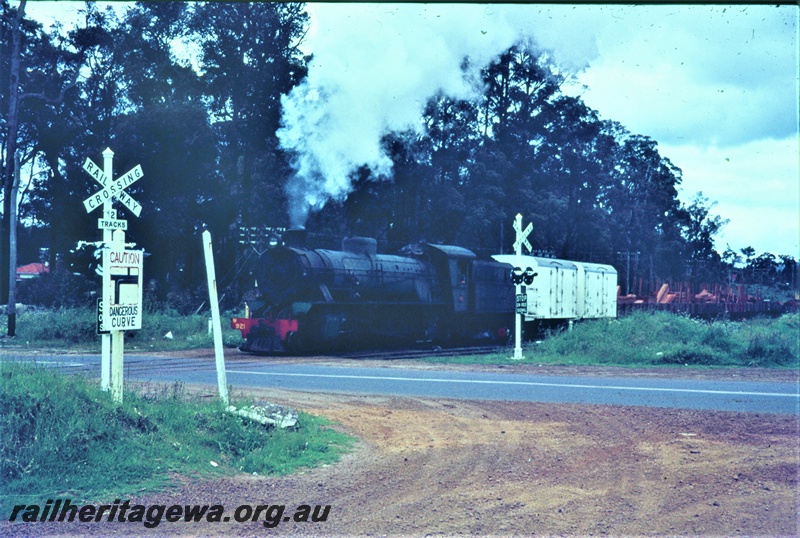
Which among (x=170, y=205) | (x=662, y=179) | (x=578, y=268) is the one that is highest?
(x=662, y=179)

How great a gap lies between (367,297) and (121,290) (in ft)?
47.9

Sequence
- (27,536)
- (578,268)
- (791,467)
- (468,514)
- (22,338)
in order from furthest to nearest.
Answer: (578,268), (22,338), (791,467), (468,514), (27,536)

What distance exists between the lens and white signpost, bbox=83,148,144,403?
820 cm

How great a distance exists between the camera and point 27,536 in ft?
17.7

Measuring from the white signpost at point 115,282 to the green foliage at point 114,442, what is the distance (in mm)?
367

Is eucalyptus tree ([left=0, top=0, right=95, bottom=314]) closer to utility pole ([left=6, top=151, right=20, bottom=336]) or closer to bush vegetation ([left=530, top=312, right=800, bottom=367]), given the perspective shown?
utility pole ([left=6, top=151, right=20, bottom=336])

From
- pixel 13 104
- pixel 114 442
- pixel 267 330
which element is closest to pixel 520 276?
pixel 267 330

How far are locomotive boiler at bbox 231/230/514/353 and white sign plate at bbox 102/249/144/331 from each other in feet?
40.6

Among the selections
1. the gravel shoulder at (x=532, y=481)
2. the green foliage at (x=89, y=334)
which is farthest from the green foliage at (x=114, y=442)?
the green foliage at (x=89, y=334)

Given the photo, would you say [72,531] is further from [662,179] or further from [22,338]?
[662,179]

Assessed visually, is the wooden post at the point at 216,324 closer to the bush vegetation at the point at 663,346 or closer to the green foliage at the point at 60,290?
the bush vegetation at the point at 663,346

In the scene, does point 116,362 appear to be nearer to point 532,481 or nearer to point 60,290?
point 532,481

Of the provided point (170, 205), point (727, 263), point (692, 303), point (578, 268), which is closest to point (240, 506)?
point (578, 268)

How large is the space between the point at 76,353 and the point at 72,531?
17591 mm
